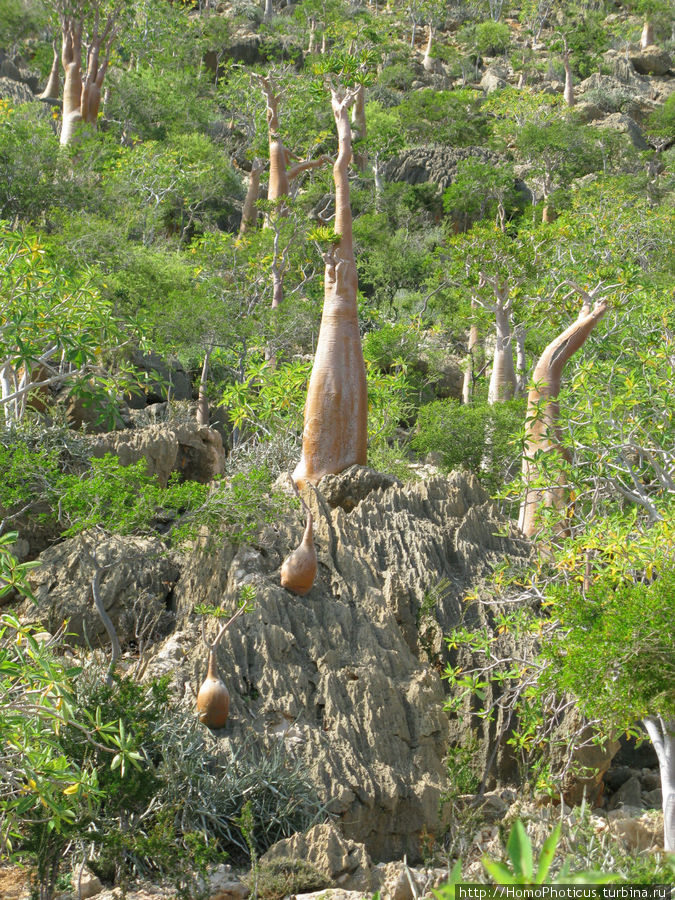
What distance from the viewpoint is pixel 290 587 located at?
27.7 feet

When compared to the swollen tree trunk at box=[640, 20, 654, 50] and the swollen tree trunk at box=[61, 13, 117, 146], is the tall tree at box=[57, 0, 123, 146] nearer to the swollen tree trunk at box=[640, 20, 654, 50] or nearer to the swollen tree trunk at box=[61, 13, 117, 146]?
the swollen tree trunk at box=[61, 13, 117, 146]

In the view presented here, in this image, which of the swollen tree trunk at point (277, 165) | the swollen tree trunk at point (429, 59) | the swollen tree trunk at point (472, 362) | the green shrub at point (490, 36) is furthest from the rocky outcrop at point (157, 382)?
the green shrub at point (490, 36)

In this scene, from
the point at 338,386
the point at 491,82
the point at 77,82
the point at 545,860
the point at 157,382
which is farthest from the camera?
the point at 491,82

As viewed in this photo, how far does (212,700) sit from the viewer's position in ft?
22.8

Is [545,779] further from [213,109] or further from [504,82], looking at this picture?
[504,82]

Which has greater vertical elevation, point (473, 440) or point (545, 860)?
point (473, 440)

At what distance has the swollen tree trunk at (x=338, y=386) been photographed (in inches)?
412

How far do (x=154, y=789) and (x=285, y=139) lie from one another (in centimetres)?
2476

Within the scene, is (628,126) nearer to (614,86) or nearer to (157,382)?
(614,86)

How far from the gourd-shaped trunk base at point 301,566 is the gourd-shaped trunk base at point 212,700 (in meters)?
1.51

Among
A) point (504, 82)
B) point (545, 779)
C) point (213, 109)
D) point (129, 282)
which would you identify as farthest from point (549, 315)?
point (504, 82)

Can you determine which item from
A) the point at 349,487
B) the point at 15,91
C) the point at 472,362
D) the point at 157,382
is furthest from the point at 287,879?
the point at 15,91

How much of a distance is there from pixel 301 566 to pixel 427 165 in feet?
92.8

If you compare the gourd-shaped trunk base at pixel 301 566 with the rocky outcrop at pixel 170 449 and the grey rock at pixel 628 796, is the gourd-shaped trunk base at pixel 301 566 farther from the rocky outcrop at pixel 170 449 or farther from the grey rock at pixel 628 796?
the grey rock at pixel 628 796
